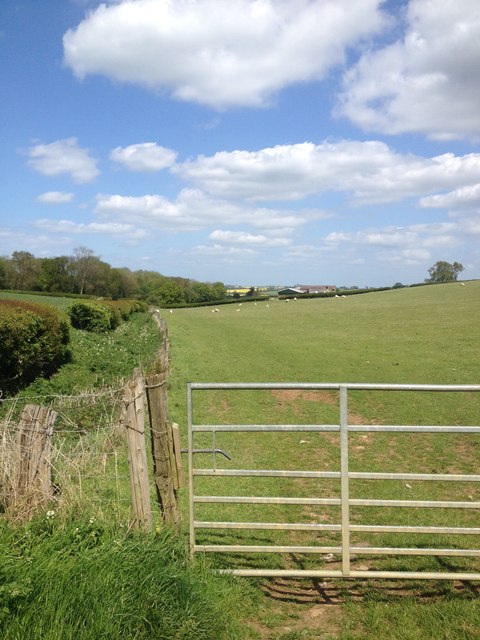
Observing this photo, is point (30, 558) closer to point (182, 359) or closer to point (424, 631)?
point (424, 631)

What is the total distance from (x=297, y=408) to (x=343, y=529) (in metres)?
9.22

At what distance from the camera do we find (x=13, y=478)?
4762 mm

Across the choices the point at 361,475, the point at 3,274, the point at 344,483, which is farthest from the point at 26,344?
the point at 3,274

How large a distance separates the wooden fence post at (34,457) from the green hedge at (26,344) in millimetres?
10864

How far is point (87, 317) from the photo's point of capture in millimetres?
31391

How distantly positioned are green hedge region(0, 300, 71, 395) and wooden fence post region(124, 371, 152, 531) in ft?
37.0

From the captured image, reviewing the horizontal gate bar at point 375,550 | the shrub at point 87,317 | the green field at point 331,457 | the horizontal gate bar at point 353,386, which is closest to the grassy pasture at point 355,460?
the green field at point 331,457

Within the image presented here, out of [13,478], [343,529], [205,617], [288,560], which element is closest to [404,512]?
[288,560]

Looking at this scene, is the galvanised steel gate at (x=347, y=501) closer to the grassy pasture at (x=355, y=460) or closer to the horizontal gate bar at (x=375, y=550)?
the horizontal gate bar at (x=375, y=550)

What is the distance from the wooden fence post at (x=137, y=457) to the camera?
4.84 m

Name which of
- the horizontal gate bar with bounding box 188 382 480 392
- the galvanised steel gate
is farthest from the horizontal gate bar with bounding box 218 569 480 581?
the horizontal gate bar with bounding box 188 382 480 392

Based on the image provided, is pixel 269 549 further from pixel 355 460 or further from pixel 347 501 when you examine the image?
pixel 355 460

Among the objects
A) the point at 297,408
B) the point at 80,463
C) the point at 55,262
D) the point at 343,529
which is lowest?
the point at 297,408

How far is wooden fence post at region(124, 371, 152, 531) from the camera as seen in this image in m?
4.84
